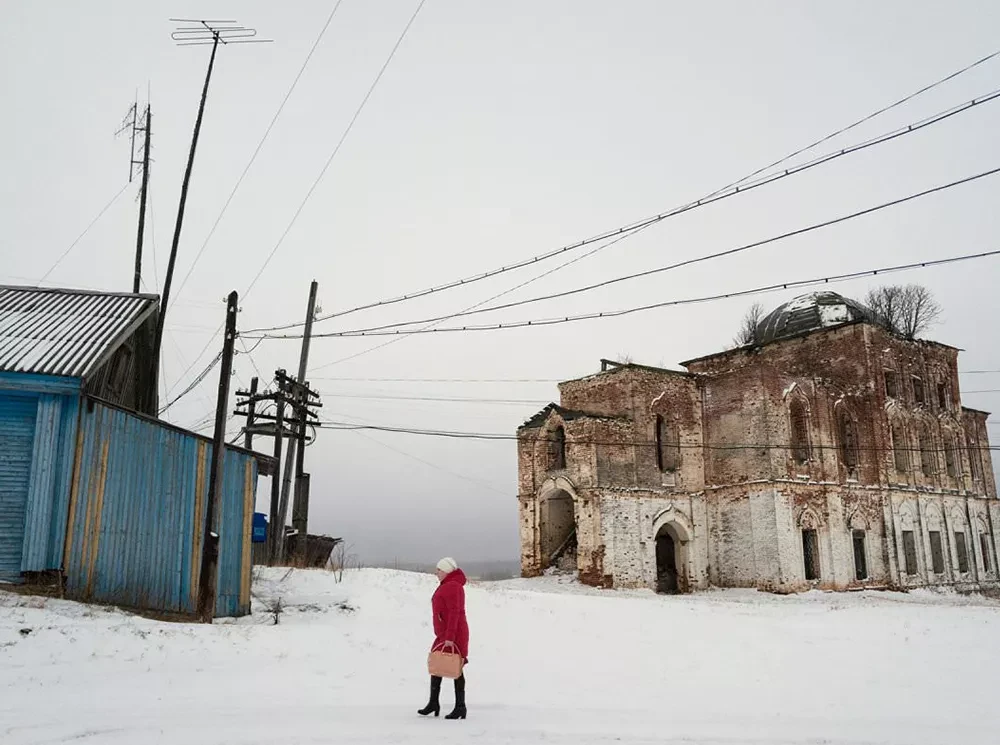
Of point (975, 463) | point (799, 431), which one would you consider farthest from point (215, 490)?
point (975, 463)

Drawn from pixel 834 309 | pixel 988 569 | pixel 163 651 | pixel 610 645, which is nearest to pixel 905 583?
pixel 988 569

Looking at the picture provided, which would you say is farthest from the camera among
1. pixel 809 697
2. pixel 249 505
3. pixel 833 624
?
pixel 833 624

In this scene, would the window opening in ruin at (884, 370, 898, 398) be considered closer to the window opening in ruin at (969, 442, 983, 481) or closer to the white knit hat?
the window opening in ruin at (969, 442, 983, 481)

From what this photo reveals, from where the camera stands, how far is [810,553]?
2888 centimetres

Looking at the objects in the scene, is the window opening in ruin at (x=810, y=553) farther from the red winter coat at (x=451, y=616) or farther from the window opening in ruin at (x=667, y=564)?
the red winter coat at (x=451, y=616)

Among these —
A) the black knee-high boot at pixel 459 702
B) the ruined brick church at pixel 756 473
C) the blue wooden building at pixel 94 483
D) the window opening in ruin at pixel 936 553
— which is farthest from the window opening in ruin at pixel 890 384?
the black knee-high boot at pixel 459 702

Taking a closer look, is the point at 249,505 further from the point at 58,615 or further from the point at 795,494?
the point at 795,494

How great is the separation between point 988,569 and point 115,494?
3674cm

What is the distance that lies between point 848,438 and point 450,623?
28171mm

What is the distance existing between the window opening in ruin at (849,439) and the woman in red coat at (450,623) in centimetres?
2734

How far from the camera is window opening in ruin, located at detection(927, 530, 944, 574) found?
Answer: 1265 inches

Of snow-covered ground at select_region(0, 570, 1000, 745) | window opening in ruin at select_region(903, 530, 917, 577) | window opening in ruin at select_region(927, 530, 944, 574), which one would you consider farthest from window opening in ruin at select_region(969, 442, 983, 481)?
snow-covered ground at select_region(0, 570, 1000, 745)

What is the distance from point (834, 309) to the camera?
→ 34.2 metres

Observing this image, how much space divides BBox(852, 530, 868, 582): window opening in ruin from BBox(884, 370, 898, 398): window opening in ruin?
6.08 m
